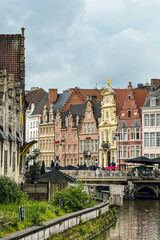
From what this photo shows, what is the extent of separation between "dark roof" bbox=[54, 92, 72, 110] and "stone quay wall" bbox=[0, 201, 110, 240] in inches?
3517

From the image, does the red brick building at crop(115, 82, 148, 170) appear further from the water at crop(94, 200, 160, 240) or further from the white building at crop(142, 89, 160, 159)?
the water at crop(94, 200, 160, 240)

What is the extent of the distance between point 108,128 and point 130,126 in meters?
6.19

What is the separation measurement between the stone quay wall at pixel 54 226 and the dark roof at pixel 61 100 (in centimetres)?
8933

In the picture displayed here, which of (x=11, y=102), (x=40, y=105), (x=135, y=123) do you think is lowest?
(x=11, y=102)

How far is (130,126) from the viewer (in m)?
105

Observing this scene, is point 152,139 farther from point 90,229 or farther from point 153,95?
point 90,229

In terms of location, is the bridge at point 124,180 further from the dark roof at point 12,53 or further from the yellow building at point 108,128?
the yellow building at point 108,128

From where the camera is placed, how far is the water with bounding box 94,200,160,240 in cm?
4146

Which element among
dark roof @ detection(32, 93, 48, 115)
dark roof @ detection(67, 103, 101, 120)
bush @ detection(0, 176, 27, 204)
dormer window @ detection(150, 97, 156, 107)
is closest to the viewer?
bush @ detection(0, 176, 27, 204)

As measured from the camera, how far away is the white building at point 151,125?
10112cm

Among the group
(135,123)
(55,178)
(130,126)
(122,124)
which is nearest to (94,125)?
(122,124)

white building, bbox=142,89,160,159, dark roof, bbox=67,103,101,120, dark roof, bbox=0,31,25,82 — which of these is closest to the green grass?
dark roof, bbox=0,31,25,82

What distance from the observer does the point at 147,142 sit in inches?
4026

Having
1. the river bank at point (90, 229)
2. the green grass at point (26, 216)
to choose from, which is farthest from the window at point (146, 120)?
the green grass at point (26, 216)
